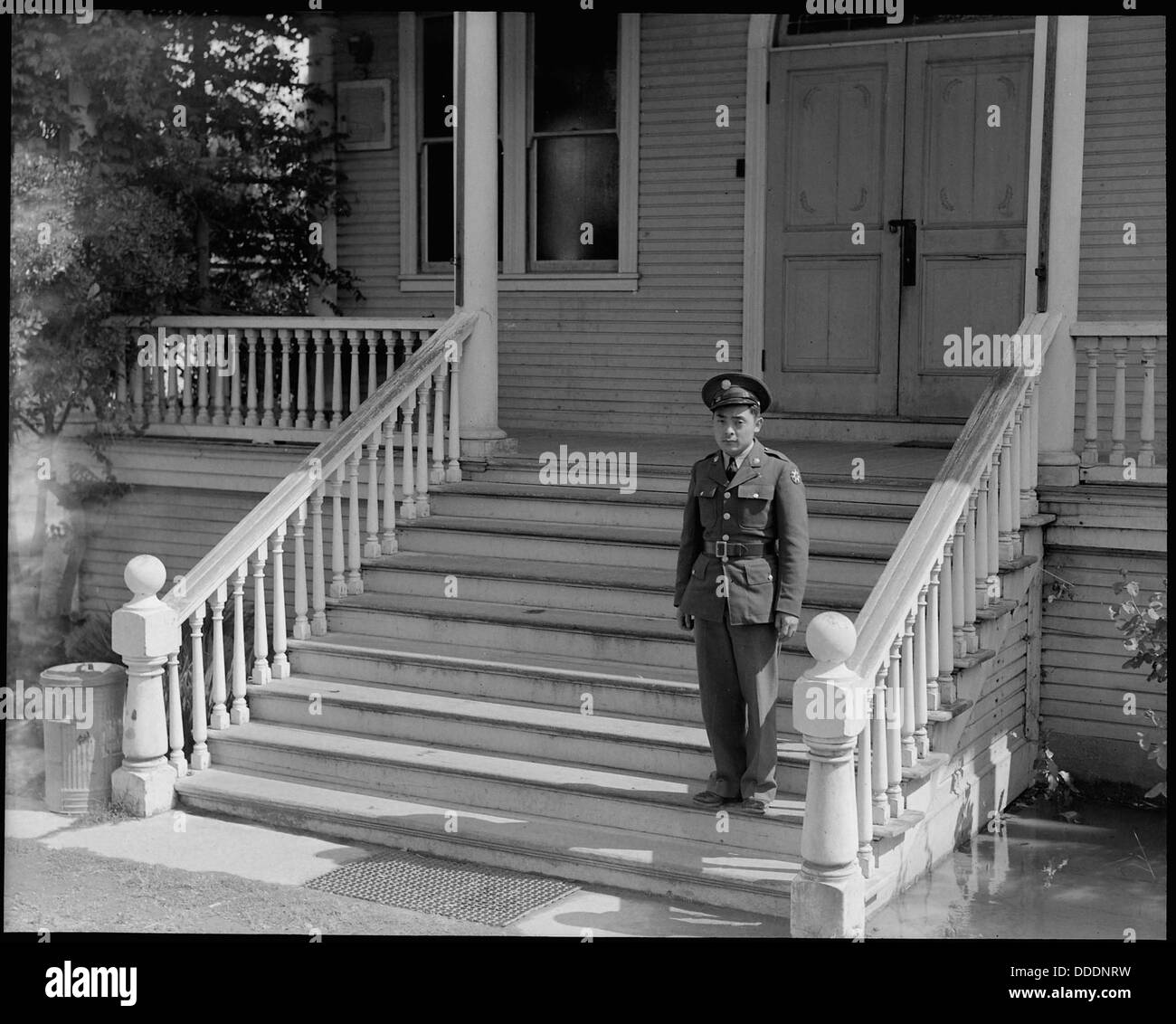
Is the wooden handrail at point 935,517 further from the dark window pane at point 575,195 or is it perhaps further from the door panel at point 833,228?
the dark window pane at point 575,195

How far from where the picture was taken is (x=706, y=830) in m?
6.39

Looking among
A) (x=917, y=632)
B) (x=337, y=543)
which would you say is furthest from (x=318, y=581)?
(x=917, y=632)

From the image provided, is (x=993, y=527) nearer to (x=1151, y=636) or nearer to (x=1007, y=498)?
(x=1007, y=498)

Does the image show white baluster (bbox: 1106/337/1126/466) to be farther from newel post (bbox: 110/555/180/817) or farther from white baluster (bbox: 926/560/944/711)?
newel post (bbox: 110/555/180/817)

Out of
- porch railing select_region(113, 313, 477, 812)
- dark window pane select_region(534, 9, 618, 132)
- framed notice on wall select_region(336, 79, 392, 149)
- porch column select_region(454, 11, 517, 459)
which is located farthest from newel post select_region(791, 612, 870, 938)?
framed notice on wall select_region(336, 79, 392, 149)

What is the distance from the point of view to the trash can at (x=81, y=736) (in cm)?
752

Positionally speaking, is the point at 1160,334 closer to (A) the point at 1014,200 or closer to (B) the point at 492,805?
(A) the point at 1014,200

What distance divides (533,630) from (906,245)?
158 inches

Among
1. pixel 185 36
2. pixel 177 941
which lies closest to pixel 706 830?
pixel 177 941

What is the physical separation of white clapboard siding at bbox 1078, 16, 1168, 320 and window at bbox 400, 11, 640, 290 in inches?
125

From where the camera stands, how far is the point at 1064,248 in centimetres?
800

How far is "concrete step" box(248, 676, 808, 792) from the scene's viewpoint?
267 inches
